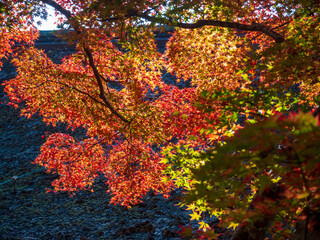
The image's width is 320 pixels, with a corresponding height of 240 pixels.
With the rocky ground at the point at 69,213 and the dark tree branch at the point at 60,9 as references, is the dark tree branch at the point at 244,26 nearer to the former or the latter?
the dark tree branch at the point at 60,9

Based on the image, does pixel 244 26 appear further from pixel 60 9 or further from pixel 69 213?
pixel 69 213

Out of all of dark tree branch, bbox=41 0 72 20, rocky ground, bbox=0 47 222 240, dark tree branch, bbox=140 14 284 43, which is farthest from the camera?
rocky ground, bbox=0 47 222 240

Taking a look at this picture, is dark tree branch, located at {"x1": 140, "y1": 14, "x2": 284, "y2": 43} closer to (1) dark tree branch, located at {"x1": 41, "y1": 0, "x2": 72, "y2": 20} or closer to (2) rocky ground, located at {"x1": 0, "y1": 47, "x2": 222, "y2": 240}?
(1) dark tree branch, located at {"x1": 41, "y1": 0, "x2": 72, "y2": 20}

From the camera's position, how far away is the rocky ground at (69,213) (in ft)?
21.0

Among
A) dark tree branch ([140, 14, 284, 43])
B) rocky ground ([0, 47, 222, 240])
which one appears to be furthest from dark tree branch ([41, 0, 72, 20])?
rocky ground ([0, 47, 222, 240])

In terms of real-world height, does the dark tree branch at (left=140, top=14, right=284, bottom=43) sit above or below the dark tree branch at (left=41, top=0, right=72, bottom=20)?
below

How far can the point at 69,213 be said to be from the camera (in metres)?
7.39

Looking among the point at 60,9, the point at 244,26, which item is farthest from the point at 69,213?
the point at 244,26

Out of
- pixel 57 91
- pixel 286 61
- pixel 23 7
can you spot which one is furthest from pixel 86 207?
pixel 286 61

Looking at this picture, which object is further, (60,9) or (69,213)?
(69,213)

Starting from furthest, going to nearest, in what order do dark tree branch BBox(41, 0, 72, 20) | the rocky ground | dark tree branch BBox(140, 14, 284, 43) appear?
the rocky ground → dark tree branch BBox(41, 0, 72, 20) → dark tree branch BBox(140, 14, 284, 43)

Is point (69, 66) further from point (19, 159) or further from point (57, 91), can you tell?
point (19, 159)

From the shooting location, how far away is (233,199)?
83.8 inches

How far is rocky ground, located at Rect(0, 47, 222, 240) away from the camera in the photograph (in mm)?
6410
